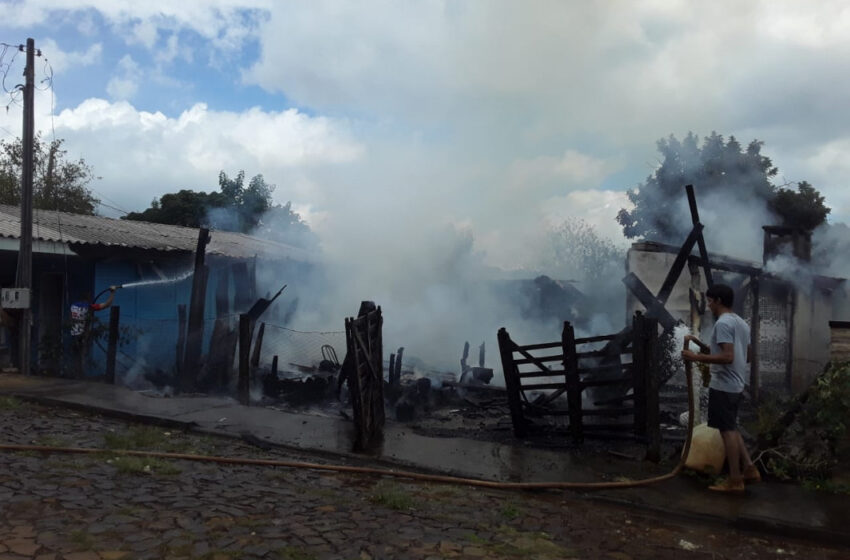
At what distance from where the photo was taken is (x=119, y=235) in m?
14.5

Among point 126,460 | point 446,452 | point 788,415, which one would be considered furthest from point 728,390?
point 126,460

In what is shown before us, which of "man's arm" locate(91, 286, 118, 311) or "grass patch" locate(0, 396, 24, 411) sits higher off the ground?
"man's arm" locate(91, 286, 118, 311)

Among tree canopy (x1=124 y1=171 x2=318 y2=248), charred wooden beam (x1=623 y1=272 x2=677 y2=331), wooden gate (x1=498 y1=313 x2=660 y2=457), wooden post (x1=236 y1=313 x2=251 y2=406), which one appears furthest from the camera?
tree canopy (x1=124 y1=171 x2=318 y2=248)

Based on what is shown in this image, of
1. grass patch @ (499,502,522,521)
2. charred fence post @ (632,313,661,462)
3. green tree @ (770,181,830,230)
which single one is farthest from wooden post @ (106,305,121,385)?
green tree @ (770,181,830,230)

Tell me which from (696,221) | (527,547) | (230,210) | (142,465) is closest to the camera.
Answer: (527,547)

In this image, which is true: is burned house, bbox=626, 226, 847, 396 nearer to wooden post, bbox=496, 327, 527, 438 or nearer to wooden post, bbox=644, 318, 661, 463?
wooden post, bbox=496, 327, 527, 438

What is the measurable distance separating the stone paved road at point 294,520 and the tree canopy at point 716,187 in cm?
1411

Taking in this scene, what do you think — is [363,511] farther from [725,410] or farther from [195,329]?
[195,329]

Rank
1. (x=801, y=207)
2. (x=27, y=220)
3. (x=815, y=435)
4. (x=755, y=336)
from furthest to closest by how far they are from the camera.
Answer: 1. (x=801, y=207)
2. (x=755, y=336)
3. (x=27, y=220)
4. (x=815, y=435)

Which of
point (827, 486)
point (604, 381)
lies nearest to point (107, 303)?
point (604, 381)

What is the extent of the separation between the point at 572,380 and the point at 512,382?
772 mm

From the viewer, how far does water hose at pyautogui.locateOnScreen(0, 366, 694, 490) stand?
5.74m

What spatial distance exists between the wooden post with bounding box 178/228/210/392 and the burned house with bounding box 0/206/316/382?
241mm

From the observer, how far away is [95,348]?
13.2 metres
